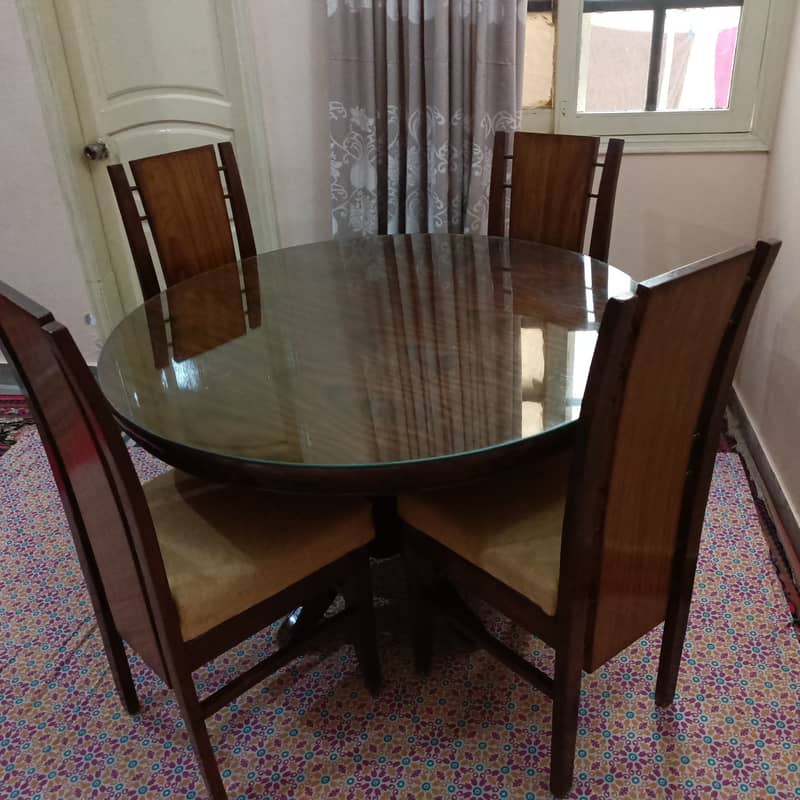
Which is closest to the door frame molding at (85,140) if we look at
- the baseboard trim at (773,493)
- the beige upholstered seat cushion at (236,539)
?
the beige upholstered seat cushion at (236,539)

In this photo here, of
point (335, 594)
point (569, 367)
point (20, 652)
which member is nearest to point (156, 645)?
point (335, 594)

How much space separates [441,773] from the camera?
4.50ft

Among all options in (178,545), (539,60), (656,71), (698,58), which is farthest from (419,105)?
(178,545)

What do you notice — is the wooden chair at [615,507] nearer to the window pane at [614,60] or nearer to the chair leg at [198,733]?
the chair leg at [198,733]

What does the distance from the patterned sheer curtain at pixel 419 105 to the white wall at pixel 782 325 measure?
0.87 metres

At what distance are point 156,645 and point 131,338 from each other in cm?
69

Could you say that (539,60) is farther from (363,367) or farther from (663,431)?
(663,431)

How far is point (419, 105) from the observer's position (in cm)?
244

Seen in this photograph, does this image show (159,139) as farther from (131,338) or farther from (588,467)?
(588,467)

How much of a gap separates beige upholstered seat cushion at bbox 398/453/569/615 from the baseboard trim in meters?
0.92

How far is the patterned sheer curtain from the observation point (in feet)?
7.55

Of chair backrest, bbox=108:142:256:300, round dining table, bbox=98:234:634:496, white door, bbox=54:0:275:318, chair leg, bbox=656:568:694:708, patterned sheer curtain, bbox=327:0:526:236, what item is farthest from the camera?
white door, bbox=54:0:275:318

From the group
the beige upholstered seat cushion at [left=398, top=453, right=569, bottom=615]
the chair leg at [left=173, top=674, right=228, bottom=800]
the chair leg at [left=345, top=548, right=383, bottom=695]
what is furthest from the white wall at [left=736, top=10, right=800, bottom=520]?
the chair leg at [left=173, top=674, right=228, bottom=800]

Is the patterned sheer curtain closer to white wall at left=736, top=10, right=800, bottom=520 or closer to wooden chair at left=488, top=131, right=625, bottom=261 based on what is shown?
wooden chair at left=488, top=131, right=625, bottom=261
